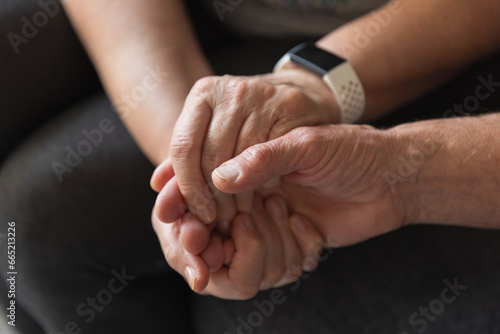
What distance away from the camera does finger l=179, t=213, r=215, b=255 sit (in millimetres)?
708

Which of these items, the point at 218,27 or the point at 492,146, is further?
the point at 218,27

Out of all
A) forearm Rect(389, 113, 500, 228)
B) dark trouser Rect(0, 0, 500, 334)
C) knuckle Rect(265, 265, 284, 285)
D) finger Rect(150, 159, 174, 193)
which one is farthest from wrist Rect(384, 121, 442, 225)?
finger Rect(150, 159, 174, 193)

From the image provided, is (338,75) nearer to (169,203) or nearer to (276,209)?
(276,209)

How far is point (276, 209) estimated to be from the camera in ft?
2.61

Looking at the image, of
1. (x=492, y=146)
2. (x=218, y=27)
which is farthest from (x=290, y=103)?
(x=218, y=27)

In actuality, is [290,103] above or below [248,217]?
above

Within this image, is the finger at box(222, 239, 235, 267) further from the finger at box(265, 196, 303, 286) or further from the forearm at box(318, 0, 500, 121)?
the forearm at box(318, 0, 500, 121)

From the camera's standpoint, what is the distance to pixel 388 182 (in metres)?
0.73

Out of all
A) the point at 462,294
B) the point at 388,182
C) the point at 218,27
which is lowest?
the point at 462,294

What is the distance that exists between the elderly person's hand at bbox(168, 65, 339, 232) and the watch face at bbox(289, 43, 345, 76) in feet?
0.27

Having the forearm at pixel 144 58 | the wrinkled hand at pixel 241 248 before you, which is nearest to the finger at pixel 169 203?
the wrinkled hand at pixel 241 248

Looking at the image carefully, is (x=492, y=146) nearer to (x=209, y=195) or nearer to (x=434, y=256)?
(x=434, y=256)

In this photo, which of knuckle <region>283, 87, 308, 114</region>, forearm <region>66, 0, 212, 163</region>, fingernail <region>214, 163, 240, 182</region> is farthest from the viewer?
forearm <region>66, 0, 212, 163</region>

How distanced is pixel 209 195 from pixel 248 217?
0.30 feet
